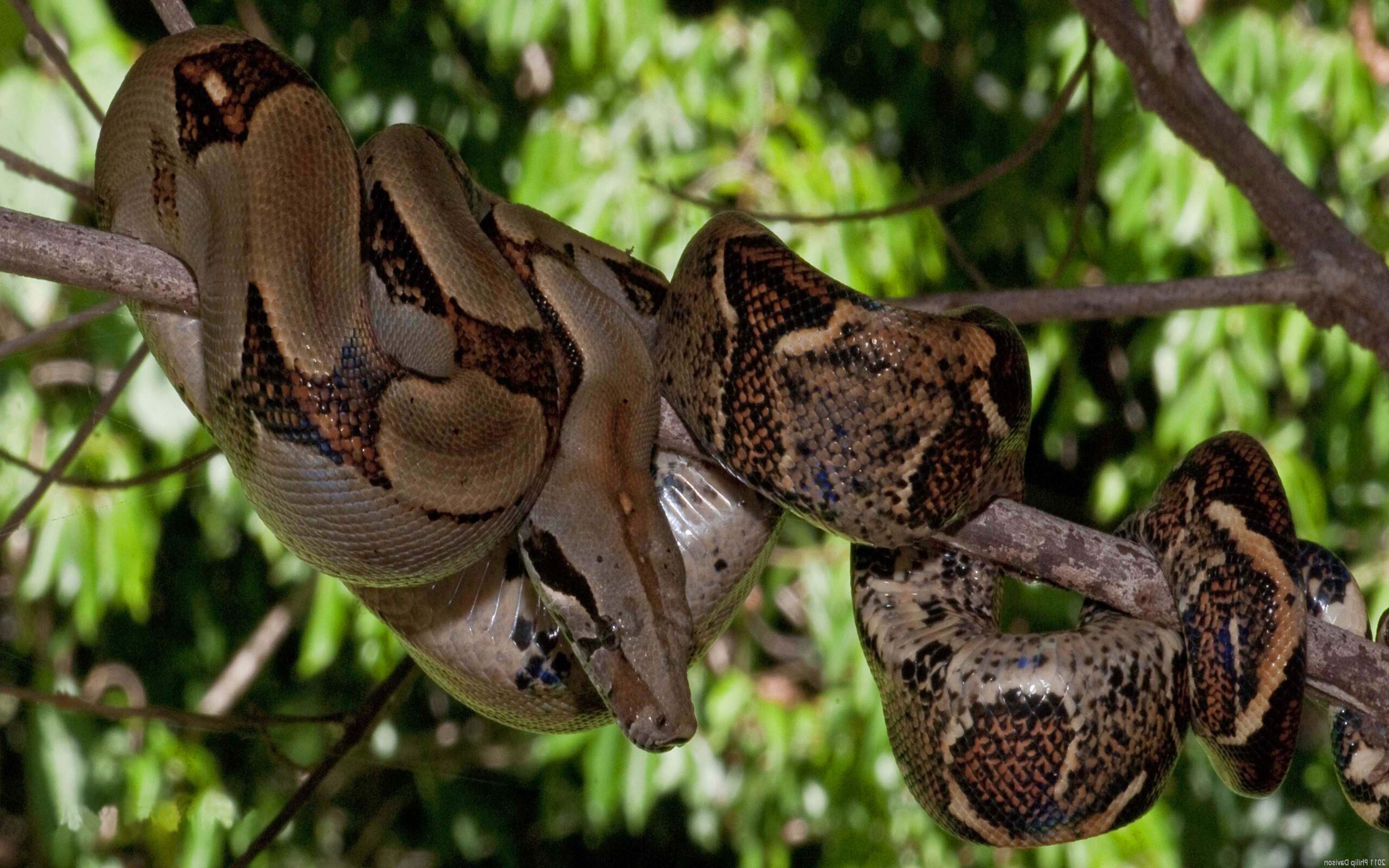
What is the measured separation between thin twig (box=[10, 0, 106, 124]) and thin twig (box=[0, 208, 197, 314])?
2.50 ft

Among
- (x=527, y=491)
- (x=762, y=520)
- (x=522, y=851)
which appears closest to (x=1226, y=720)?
(x=762, y=520)

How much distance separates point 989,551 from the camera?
2.30 meters

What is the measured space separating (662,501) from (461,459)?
66cm

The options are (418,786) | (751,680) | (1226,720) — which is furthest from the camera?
(418,786)

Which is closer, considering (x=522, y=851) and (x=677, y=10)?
(x=677, y=10)

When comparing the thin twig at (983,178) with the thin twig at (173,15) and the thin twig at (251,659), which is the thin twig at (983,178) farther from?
the thin twig at (251,659)

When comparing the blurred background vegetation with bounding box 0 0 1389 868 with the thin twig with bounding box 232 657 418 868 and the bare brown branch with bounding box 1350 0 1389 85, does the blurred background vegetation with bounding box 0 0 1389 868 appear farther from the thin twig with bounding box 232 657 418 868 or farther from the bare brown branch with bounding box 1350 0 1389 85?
the thin twig with bounding box 232 657 418 868

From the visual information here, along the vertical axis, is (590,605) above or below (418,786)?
above

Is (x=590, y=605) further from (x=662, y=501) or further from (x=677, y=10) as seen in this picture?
(x=677, y=10)

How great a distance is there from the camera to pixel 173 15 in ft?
7.93

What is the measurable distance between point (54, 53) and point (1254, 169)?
2.56m

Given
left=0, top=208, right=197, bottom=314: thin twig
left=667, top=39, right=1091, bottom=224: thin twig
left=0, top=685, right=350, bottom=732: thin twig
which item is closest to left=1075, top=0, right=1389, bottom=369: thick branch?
left=667, top=39, right=1091, bottom=224: thin twig

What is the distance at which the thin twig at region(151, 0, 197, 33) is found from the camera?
2406mm

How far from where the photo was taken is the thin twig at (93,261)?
1.90m
